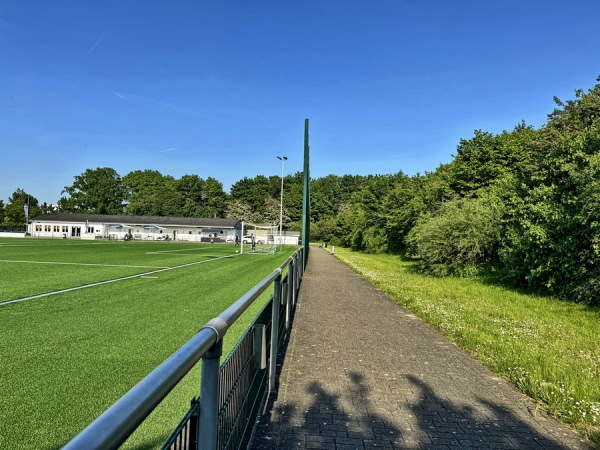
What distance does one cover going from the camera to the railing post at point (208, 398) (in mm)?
1629

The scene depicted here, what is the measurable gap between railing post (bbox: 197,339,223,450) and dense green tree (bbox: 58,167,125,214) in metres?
117

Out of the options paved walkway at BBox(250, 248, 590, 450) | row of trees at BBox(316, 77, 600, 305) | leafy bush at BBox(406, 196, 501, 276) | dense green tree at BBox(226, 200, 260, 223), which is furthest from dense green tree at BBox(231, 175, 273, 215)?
paved walkway at BBox(250, 248, 590, 450)

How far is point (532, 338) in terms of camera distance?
264 inches

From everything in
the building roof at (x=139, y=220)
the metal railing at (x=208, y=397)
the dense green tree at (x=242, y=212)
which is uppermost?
the dense green tree at (x=242, y=212)

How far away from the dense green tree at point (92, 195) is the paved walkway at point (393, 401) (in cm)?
11325

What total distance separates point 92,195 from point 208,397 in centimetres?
11792

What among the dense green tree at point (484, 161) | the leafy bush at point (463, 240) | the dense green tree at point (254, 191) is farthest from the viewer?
the dense green tree at point (254, 191)

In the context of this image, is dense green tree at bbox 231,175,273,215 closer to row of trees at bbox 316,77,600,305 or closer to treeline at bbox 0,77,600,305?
treeline at bbox 0,77,600,305

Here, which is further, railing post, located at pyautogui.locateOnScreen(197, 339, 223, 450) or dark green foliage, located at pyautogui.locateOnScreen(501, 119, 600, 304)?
dark green foliage, located at pyautogui.locateOnScreen(501, 119, 600, 304)

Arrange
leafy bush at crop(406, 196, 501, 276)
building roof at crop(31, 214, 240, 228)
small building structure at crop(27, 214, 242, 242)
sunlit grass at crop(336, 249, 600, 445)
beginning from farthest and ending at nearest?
1. building roof at crop(31, 214, 240, 228)
2. small building structure at crop(27, 214, 242, 242)
3. leafy bush at crop(406, 196, 501, 276)
4. sunlit grass at crop(336, 249, 600, 445)

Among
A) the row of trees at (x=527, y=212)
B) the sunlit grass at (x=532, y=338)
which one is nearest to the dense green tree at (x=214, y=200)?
the row of trees at (x=527, y=212)

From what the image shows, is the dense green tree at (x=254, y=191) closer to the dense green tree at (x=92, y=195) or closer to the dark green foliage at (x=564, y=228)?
the dense green tree at (x=92, y=195)

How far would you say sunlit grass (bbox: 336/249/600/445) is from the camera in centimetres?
412

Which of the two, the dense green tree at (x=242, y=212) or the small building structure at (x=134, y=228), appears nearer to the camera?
the small building structure at (x=134, y=228)
